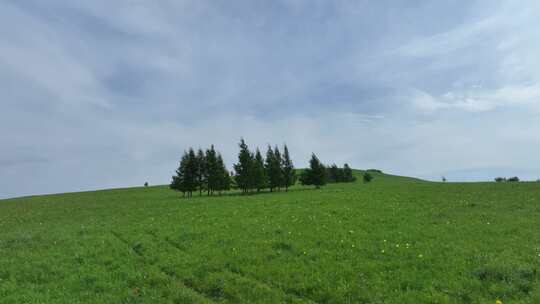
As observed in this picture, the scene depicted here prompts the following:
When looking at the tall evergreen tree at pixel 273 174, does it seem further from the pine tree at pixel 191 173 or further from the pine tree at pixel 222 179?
the pine tree at pixel 191 173

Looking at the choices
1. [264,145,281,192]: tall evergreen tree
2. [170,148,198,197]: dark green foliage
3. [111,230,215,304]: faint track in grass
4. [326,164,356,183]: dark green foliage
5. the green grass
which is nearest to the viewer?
the green grass

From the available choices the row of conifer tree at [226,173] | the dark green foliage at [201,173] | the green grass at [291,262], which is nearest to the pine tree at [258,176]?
the row of conifer tree at [226,173]

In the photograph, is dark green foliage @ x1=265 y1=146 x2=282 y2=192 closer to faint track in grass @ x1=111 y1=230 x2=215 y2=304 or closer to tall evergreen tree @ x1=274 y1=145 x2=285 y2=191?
tall evergreen tree @ x1=274 y1=145 x2=285 y2=191

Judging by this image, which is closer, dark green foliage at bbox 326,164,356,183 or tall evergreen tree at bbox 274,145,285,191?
tall evergreen tree at bbox 274,145,285,191

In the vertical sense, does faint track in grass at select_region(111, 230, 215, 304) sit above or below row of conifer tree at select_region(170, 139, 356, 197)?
below

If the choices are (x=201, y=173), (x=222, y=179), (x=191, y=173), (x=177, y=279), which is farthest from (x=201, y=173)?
(x=177, y=279)

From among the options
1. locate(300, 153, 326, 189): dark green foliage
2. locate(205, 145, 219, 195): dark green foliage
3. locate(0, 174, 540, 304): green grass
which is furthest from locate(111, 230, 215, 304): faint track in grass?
locate(300, 153, 326, 189): dark green foliage

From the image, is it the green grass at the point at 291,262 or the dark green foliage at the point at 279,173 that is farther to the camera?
the dark green foliage at the point at 279,173

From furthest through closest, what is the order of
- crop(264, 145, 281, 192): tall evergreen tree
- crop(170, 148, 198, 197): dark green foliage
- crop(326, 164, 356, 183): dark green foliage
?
crop(326, 164, 356, 183): dark green foliage → crop(264, 145, 281, 192): tall evergreen tree → crop(170, 148, 198, 197): dark green foliage

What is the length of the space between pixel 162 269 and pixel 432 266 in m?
9.04

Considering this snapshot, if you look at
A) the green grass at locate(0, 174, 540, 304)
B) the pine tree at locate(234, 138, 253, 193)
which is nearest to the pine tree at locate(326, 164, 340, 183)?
the pine tree at locate(234, 138, 253, 193)

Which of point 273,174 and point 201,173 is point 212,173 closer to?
point 201,173

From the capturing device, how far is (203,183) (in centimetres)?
6156

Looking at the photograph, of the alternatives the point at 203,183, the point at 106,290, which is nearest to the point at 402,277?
the point at 106,290
